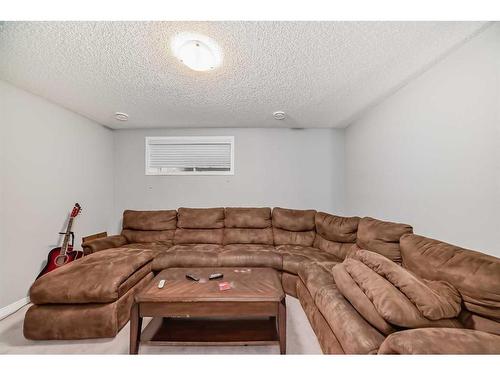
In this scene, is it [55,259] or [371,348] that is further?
[55,259]

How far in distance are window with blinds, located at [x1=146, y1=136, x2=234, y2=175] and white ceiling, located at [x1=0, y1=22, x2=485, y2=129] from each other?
0.84m

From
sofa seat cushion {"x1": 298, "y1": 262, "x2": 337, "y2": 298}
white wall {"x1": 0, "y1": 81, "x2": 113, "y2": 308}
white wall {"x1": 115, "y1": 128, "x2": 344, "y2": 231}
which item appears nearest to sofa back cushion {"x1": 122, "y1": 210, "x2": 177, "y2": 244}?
white wall {"x1": 115, "y1": 128, "x2": 344, "y2": 231}

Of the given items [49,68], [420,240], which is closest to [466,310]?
[420,240]

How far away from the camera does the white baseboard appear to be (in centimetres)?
190

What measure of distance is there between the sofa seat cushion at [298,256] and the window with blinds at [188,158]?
166 cm

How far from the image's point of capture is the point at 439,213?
5.49 ft

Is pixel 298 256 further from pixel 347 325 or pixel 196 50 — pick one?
pixel 196 50

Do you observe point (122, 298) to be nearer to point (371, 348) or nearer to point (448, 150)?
point (371, 348)

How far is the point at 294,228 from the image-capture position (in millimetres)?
3023

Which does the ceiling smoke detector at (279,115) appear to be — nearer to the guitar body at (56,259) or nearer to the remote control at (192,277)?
the remote control at (192,277)

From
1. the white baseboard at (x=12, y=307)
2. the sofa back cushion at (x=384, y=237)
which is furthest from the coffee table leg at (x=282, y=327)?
the white baseboard at (x=12, y=307)

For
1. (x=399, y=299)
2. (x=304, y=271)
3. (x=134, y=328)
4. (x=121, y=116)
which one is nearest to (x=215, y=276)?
(x=134, y=328)
